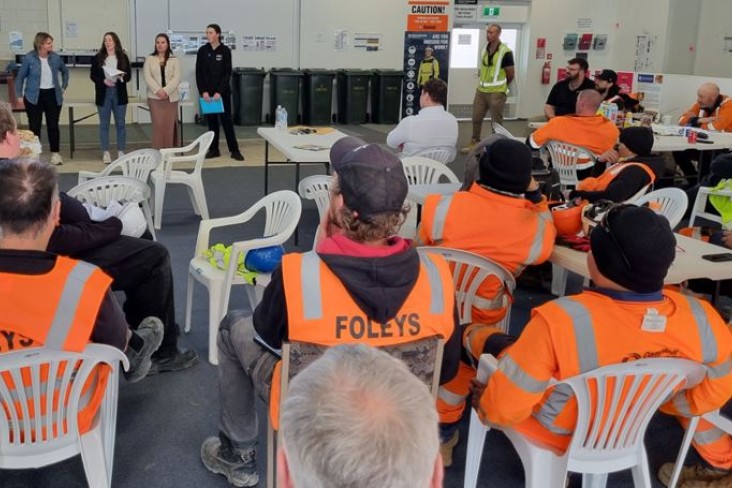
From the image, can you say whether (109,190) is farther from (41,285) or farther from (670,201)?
(670,201)

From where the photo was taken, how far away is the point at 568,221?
3.11 metres

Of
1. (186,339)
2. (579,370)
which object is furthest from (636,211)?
(186,339)

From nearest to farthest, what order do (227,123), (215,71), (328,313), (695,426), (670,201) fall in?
(328,313) → (695,426) → (670,201) → (215,71) → (227,123)

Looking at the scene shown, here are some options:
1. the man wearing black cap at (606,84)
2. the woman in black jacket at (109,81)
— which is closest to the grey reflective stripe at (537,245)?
the man wearing black cap at (606,84)

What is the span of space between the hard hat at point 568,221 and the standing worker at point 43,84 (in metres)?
6.48

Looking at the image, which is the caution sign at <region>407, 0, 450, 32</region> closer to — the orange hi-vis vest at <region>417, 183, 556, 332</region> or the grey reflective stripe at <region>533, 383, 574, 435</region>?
the orange hi-vis vest at <region>417, 183, 556, 332</region>

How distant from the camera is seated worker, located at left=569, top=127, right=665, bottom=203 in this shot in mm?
4125

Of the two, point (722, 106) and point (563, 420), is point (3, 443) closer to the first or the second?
point (563, 420)

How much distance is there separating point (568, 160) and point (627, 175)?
1.85 m

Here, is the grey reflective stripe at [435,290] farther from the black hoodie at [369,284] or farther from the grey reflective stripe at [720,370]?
the grey reflective stripe at [720,370]

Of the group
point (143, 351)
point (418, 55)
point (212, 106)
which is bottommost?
point (143, 351)

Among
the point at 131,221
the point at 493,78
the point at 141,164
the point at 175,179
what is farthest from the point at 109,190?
the point at 493,78

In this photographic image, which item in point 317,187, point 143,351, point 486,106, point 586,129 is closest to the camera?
point 143,351

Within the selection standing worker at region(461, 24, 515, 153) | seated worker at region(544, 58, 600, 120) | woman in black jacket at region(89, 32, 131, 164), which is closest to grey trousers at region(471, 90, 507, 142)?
standing worker at region(461, 24, 515, 153)
